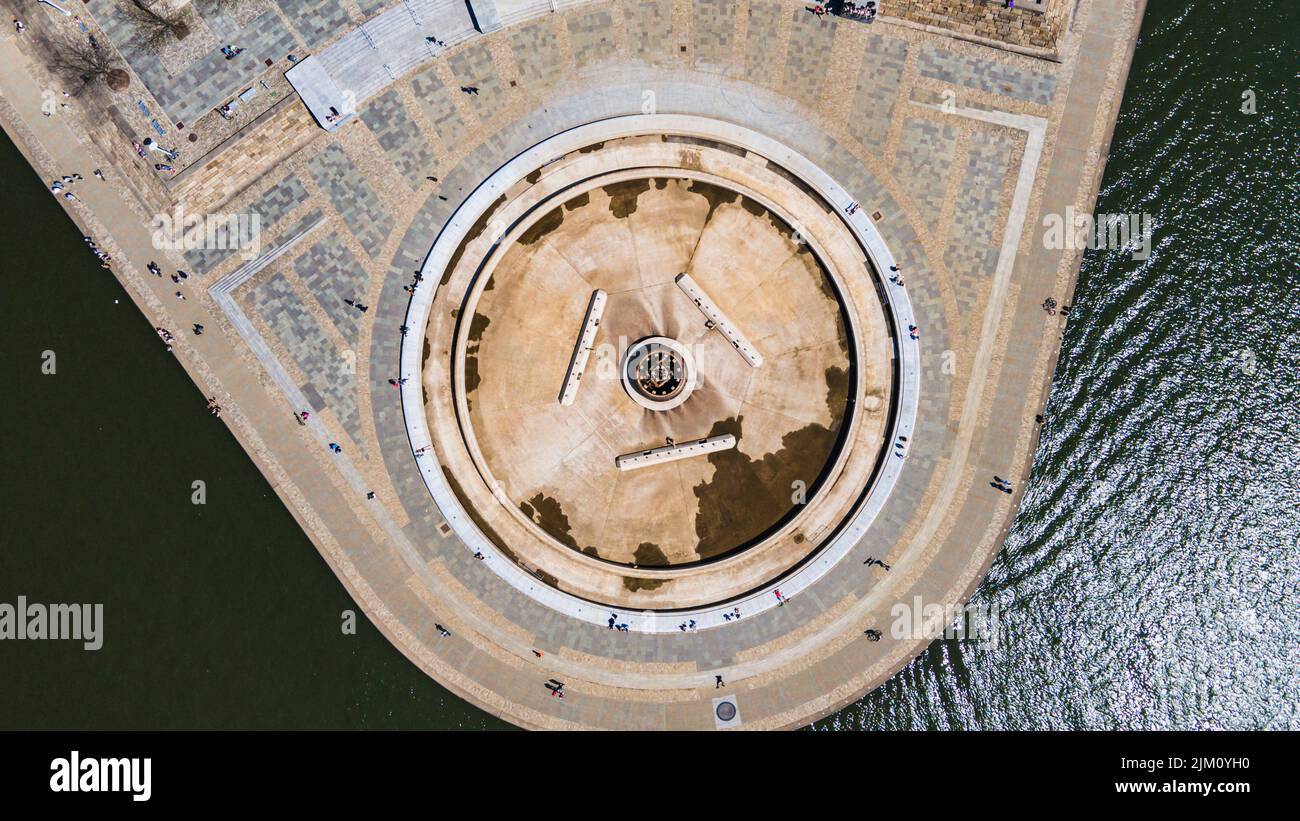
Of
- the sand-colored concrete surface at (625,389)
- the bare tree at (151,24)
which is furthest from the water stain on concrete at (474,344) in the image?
the bare tree at (151,24)

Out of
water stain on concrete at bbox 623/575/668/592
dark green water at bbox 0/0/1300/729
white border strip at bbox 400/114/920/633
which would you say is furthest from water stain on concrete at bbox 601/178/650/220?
dark green water at bbox 0/0/1300/729

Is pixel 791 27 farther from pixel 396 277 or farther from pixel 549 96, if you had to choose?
pixel 396 277

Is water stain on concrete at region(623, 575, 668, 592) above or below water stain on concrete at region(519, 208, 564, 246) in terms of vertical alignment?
below

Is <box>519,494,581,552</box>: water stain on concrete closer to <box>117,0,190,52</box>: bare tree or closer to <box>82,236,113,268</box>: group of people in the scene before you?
<box>82,236,113,268</box>: group of people

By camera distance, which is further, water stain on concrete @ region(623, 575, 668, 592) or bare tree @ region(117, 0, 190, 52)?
water stain on concrete @ region(623, 575, 668, 592)

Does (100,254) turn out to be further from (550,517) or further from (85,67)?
(550,517)

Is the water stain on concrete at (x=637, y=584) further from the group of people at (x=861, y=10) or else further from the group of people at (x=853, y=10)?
the group of people at (x=861, y=10)

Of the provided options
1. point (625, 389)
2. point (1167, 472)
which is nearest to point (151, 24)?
point (625, 389)
